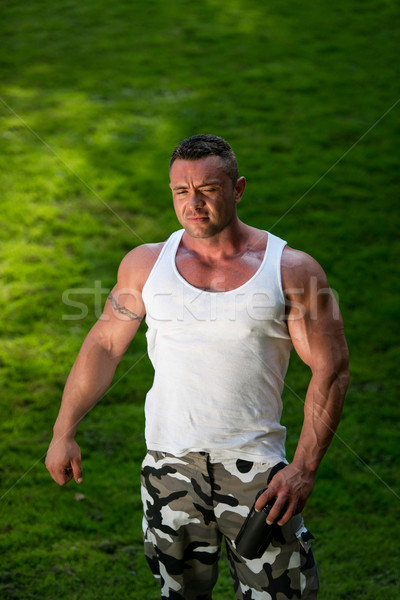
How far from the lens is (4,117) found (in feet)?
25.5

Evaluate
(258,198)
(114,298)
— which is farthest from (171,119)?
(114,298)

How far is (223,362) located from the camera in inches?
79.7

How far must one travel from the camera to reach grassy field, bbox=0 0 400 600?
12.4 feet

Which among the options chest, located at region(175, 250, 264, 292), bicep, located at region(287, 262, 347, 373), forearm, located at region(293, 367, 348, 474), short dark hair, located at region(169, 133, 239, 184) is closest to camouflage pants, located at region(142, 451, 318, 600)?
forearm, located at region(293, 367, 348, 474)

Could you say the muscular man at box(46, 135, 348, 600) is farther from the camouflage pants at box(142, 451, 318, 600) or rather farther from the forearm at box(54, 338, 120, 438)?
the forearm at box(54, 338, 120, 438)

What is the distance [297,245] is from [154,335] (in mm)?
4061

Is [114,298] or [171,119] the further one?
[171,119]

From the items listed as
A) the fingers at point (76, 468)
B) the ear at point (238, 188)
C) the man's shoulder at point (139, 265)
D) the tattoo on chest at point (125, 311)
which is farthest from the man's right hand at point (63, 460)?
the ear at point (238, 188)

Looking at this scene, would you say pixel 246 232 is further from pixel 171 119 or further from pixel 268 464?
pixel 171 119

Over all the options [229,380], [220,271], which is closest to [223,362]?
[229,380]

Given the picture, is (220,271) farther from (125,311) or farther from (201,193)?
(125,311)

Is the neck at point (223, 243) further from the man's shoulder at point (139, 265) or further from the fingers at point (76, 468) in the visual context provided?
the fingers at point (76, 468)

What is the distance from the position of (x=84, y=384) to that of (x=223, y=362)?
55 centimetres

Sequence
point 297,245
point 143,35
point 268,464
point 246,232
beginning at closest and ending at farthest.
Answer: point 268,464 → point 246,232 → point 297,245 → point 143,35
